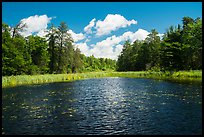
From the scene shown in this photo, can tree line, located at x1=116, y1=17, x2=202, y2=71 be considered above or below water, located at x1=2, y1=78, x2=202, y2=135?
above

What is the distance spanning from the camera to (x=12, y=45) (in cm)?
5603

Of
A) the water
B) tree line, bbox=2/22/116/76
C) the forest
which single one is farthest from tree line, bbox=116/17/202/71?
the water

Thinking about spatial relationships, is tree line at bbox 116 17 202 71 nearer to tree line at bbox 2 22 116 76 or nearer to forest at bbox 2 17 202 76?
forest at bbox 2 17 202 76

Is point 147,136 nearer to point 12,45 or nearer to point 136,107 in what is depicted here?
point 136,107

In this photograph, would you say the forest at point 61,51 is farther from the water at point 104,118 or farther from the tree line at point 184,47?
the water at point 104,118

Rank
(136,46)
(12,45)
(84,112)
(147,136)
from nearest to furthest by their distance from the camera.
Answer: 1. (147,136)
2. (84,112)
3. (12,45)
4. (136,46)

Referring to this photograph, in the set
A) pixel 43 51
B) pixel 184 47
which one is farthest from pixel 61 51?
pixel 184 47

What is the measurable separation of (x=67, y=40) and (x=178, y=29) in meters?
30.9

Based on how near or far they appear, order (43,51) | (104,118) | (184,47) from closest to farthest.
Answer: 1. (104,118)
2. (184,47)
3. (43,51)

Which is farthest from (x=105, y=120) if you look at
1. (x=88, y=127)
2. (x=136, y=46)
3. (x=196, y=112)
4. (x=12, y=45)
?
(x=136, y=46)

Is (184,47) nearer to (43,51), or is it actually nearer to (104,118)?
(43,51)

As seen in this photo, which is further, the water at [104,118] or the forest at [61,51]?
the forest at [61,51]

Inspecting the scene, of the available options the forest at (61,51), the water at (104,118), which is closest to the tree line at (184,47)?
the forest at (61,51)

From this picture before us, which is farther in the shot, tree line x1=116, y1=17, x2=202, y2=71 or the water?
tree line x1=116, y1=17, x2=202, y2=71
